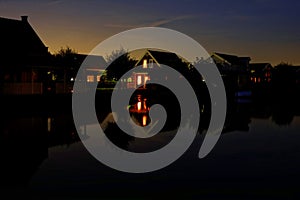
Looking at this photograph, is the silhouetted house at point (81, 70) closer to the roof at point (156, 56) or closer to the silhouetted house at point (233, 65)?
the roof at point (156, 56)

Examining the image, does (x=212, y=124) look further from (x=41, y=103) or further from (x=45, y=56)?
(x=45, y=56)

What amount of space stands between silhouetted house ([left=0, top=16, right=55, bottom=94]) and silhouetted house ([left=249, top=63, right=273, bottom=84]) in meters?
53.4

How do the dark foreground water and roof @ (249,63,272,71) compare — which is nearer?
the dark foreground water

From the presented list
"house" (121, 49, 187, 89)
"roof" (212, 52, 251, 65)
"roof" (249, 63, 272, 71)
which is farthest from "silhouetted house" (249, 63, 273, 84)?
"house" (121, 49, 187, 89)

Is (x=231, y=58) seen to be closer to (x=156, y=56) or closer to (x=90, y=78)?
(x=156, y=56)

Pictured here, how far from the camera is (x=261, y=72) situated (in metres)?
83.9

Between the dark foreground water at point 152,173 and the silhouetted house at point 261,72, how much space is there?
6778 centimetres

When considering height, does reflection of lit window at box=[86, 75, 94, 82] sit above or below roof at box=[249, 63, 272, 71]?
below

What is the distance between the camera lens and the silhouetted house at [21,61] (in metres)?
30.3

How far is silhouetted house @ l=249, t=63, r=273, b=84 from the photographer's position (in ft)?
272

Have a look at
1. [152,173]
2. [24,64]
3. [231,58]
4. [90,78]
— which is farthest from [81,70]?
[152,173]

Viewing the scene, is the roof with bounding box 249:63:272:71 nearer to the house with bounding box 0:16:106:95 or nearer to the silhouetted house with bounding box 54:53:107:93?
the silhouetted house with bounding box 54:53:107:93

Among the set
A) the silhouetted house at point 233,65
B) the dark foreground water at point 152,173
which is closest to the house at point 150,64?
the silhouetted house at point 233,65

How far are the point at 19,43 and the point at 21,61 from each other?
517 cm
